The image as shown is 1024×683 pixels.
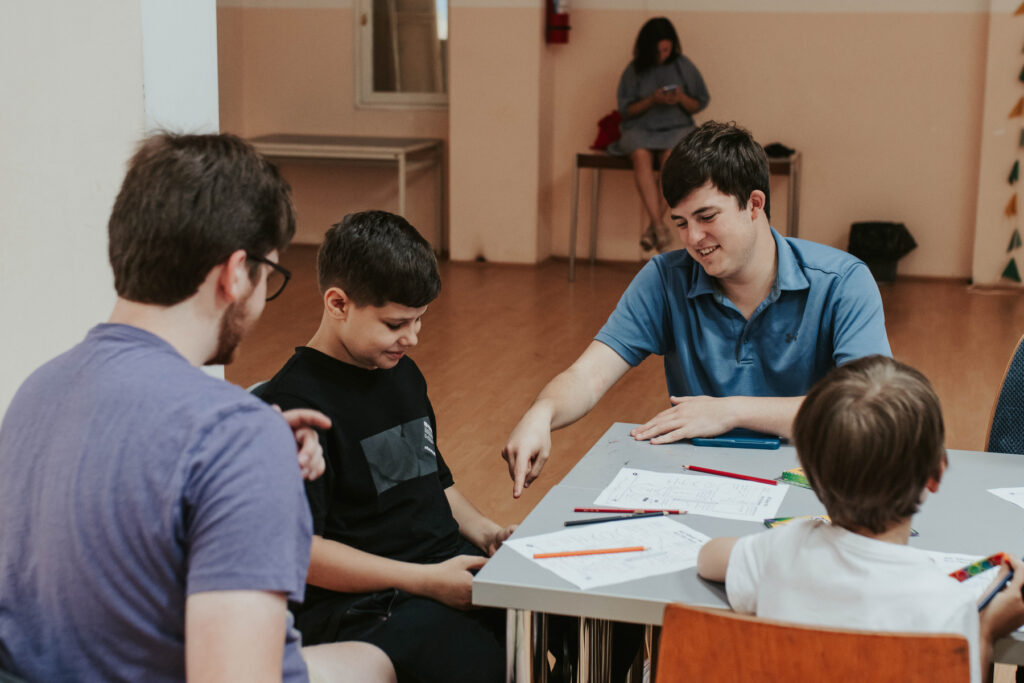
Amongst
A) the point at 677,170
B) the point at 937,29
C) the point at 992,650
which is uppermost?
the point at 937,29

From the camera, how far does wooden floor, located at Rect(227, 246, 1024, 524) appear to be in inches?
150

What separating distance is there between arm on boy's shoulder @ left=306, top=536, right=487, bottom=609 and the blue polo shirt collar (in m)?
0.82

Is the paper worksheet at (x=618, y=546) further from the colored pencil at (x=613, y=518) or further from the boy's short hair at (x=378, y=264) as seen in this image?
the boy's short hair at (x=378, y=264)

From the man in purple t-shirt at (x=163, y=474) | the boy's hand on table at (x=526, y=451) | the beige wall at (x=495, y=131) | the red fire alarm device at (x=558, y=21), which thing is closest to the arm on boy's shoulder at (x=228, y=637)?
the man in purple t-shirt at (x=163, y=474)

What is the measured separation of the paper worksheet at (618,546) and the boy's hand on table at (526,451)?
0.35 m

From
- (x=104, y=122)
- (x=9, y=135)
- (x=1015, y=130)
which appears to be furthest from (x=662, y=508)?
(x=1015, y=130)

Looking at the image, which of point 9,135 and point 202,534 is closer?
point 202,534

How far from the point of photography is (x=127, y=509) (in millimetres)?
946

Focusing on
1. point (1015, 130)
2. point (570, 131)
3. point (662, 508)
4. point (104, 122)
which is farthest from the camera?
point (570, 131)

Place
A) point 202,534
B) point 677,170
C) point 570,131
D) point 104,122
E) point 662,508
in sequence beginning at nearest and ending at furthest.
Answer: point 202,534
point 662,508
point 677,170
point 104,122
point 570,131

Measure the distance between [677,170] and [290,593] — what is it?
4.44 ft

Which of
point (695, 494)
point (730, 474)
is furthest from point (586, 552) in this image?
point (730, 474)

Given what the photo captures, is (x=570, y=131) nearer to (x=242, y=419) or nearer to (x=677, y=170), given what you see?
(x=677, y=170)

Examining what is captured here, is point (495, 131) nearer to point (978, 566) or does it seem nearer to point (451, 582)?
point (451, 582)
